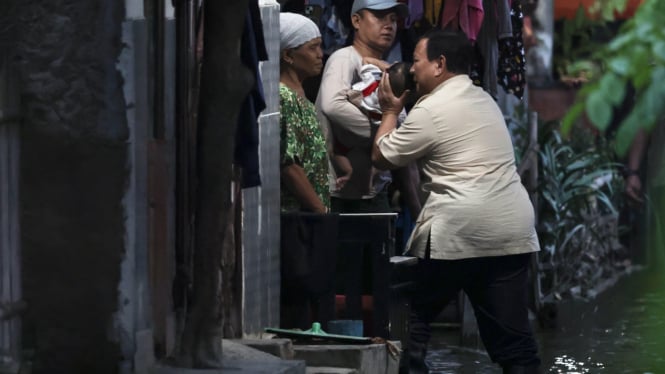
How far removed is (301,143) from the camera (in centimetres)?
763

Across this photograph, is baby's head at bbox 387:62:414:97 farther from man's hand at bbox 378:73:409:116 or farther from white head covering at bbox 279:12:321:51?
white head covering at bbox 279:12:321:51

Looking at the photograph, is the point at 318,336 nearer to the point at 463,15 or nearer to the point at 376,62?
the point at 376,62

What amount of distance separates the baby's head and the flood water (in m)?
1.65

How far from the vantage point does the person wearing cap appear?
8258 millimetres

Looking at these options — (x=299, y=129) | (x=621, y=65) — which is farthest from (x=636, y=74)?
(x=299, y=129)

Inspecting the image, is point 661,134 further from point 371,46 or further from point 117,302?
point 117,302

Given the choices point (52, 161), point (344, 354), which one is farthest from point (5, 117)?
point (344, 354)

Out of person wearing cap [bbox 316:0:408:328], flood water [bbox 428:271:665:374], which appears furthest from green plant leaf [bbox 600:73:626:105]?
person wearing cap [bbox 316:0:408:328]

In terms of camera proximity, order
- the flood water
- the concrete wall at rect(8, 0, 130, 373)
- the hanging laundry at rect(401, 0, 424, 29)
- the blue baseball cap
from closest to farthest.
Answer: the concrete wall at rect(8, 0, 130, 373), the blue baseball cap, the flood water, the hanging laundry at rect(401, 0, 424, 29)

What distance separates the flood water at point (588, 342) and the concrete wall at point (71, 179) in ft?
10.4

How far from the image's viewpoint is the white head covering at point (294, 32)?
770 cm

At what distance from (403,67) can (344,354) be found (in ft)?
4.69

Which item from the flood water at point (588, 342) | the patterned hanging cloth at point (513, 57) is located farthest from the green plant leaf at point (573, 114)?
the patterned hanging cloth at point (513, 57)

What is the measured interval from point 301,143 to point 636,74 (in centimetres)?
562
